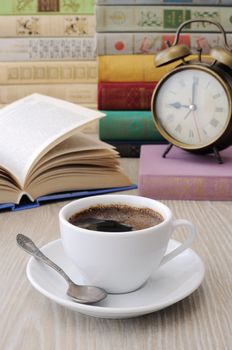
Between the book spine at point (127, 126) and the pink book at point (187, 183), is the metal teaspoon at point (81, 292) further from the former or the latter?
the book spine at point (127, 126)

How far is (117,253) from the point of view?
2.12ft

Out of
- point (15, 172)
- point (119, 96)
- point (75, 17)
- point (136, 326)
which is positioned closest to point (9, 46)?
point (75, 17)

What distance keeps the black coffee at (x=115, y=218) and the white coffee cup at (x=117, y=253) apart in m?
0.02

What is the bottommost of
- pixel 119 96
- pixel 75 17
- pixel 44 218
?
pixel 44 218

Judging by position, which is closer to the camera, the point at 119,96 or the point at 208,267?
the point at 208,267

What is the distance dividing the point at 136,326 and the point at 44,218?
0.42 metres

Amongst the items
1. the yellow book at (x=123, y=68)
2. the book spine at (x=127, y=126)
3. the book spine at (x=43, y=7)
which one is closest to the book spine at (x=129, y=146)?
the book spine at (x=127, y=126)

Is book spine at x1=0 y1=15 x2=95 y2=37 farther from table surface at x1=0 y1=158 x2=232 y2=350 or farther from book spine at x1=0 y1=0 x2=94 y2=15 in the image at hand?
table surface at x1=0 y1=158 x2=232 y2=350

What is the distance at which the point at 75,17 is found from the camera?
1.82 m

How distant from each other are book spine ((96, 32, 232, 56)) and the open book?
0.82 ft

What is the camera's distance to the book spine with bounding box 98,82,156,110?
1435 mm

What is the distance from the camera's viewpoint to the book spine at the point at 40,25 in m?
1.80

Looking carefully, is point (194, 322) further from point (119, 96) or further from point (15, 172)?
point (119, 96)

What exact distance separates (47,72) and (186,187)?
0.86 meters
